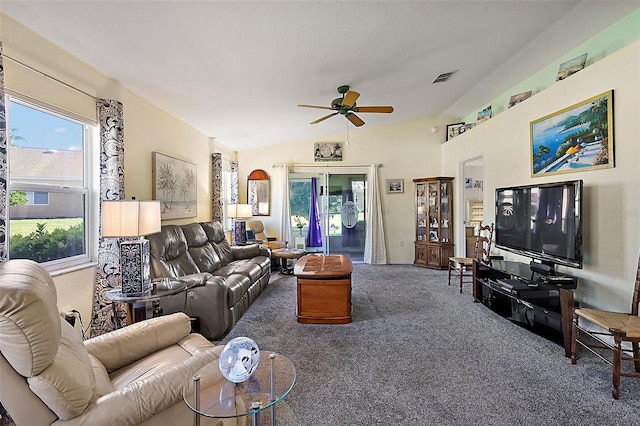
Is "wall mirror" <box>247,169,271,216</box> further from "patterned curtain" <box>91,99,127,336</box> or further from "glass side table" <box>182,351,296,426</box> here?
"glass side table" <box>182,351,296,426</box>

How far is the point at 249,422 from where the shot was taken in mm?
1888

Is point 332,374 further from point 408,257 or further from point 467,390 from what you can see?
point 408,257

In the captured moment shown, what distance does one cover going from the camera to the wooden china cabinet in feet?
20.7

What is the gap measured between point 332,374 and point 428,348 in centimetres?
96

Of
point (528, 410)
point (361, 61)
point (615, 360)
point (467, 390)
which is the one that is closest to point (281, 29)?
point (361, 61)

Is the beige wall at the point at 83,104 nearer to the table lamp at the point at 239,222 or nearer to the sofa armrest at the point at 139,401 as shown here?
the table lamp at the point at 239,222

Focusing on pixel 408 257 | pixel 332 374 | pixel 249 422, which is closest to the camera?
pixel 249 422

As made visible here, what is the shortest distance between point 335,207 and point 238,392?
19.5 ft

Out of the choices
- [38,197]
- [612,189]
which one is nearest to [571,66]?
[612,189]

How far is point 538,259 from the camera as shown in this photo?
136 inches

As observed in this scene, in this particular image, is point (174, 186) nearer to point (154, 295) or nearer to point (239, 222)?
point (239, 222)

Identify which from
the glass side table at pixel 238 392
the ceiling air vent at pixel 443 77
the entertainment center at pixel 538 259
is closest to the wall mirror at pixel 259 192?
the ceiling air vent at pixel 443 77

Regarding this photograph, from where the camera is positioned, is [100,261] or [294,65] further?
[294,65]

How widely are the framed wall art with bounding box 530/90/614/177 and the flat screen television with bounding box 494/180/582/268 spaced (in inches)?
14.0
